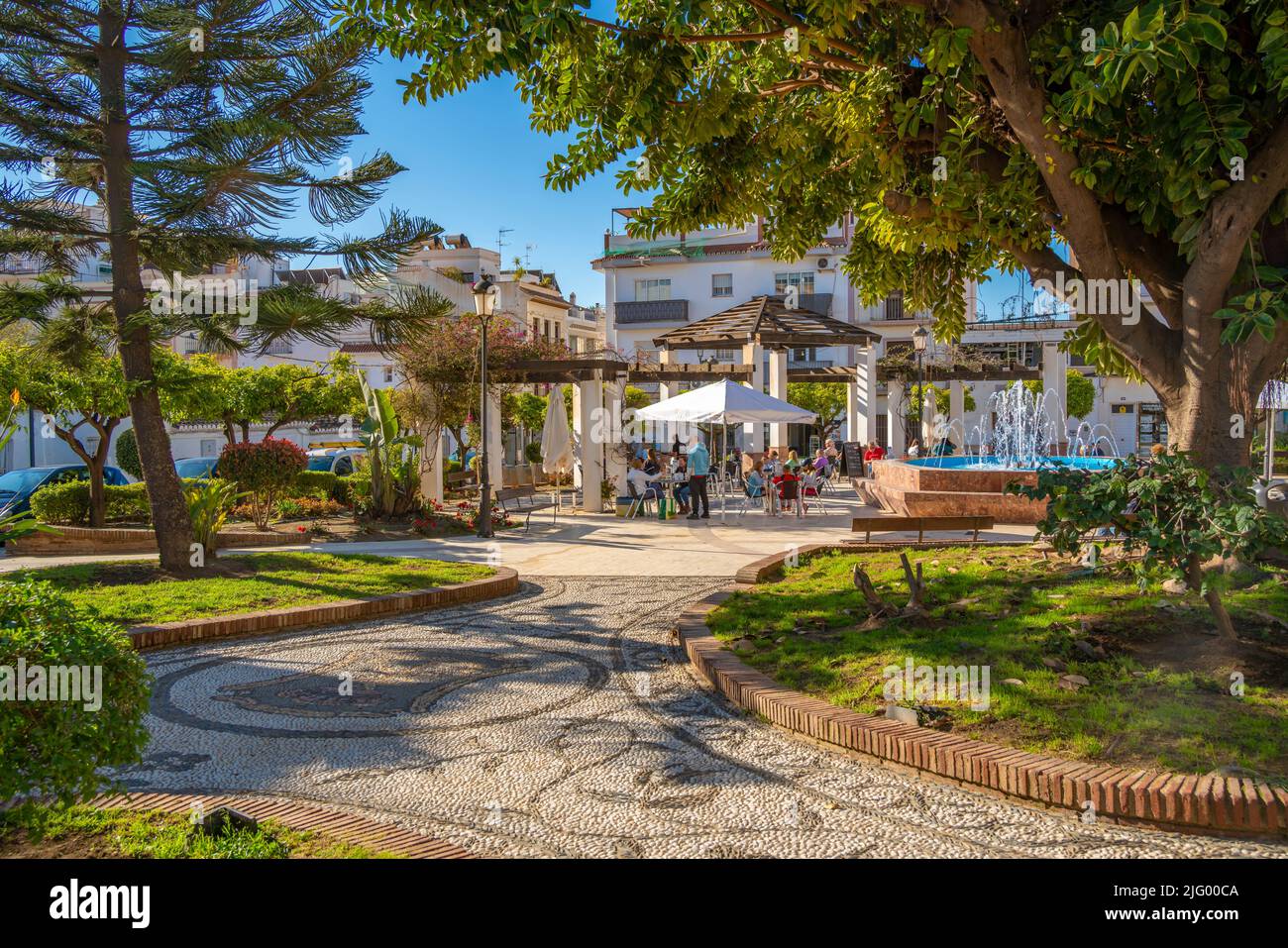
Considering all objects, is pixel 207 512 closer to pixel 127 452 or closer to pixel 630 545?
pixel 630 545

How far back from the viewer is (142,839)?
3.60 m

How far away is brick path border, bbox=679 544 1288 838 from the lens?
13.3 feet

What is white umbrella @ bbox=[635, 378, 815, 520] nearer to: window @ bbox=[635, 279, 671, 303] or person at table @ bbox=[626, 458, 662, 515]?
person at table @ bbox=[626, 458, 662, 515]

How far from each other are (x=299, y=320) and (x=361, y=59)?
2961 millimetres

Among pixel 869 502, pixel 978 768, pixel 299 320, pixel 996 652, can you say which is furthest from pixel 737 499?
pixel 978 768

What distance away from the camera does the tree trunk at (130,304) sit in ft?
33.6

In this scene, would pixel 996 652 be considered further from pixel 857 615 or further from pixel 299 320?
pixel 299 320

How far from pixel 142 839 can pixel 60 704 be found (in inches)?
27.5

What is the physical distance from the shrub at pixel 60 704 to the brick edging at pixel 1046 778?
11.2ft

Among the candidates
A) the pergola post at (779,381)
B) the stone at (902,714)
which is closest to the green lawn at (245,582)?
the stone at (902,714)

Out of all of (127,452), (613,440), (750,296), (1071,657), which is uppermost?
(750,296)

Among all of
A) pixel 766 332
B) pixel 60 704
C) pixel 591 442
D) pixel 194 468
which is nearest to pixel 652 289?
pixel 766 332

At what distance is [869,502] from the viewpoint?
20.0 meters

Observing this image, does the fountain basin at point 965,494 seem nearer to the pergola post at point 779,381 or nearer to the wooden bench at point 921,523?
the wooden bench at point 921,523
